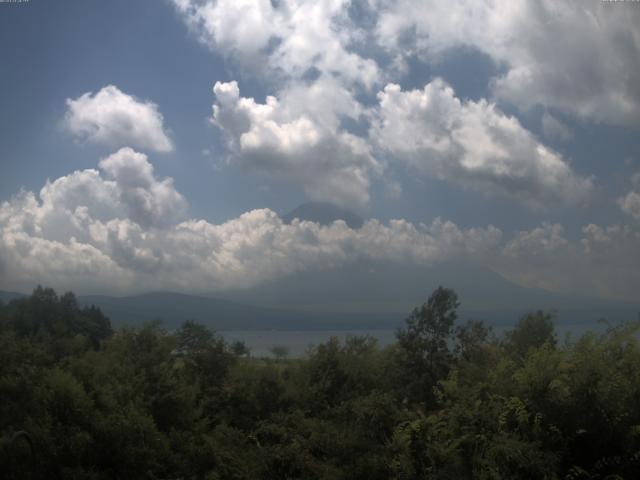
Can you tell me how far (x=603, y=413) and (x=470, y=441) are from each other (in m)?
2.69

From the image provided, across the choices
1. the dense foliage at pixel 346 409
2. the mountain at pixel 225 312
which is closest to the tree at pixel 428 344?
the dense foliage at pixel 346 409

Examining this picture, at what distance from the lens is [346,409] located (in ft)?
64.3

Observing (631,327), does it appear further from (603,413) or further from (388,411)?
(388,411)

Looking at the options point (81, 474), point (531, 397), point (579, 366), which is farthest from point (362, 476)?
point (81, 474)

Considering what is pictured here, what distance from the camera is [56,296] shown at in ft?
250

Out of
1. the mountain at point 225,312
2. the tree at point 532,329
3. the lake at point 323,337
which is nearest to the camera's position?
the lake at point 323,337

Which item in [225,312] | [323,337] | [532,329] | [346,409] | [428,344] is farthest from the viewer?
[225,312]

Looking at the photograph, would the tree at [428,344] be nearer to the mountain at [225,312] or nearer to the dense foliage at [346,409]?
the dense foliage at [346,409]

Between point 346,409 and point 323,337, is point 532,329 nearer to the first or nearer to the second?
point 346,409

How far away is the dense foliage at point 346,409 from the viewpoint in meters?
11.6

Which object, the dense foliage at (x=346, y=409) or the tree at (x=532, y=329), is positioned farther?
the tree at (x=532, y=329)

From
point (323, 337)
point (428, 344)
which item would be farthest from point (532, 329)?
point (323, 337)

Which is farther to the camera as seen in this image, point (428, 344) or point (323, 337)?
point (323, 337)

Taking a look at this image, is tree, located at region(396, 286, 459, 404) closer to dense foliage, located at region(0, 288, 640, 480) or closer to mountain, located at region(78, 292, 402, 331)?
dense foliage, located at region(0, 288, 640, 480)
